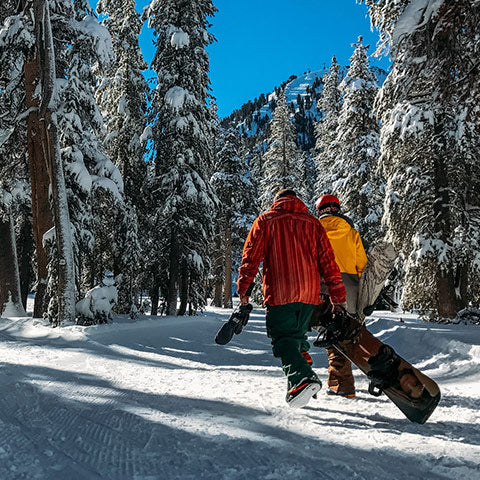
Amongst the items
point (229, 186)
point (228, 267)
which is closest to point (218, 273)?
point (228, 267)

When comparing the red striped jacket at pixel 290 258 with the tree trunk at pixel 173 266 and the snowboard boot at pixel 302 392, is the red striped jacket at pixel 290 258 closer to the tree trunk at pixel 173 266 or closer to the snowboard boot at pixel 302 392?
the snowboard boot at pixel 302 392

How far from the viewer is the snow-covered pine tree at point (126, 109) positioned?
64.3 ft

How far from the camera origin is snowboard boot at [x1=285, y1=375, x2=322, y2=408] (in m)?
3.27

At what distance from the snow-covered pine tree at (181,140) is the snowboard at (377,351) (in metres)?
14.4

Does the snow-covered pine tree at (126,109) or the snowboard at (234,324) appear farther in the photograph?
the snow-covered pine tree at (126,109)

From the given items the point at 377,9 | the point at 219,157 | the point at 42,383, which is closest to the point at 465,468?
the point at 42,383

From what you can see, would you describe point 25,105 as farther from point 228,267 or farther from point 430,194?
point 228,267

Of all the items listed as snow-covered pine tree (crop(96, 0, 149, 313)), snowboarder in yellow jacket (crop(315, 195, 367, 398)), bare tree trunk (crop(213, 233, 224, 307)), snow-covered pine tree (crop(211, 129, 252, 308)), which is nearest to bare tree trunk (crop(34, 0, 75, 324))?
snowboarder in yellow jacket (crop(315, 195, 367, 398))

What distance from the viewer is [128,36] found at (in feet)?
66.0

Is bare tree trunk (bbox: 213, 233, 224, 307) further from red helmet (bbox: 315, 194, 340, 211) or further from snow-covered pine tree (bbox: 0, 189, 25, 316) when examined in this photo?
red helmet (bbox: 315, 194, 340, 211)

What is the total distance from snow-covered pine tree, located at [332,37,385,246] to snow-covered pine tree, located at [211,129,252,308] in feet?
28.5

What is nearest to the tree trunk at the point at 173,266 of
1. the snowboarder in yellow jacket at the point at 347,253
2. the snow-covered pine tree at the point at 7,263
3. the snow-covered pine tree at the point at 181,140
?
the snow-covered pine tree at the point at 181,140

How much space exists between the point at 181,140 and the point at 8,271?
8.96 m

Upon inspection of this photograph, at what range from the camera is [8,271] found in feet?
45.4
